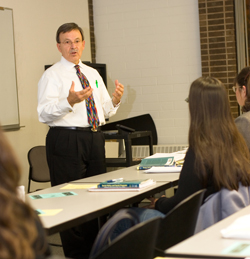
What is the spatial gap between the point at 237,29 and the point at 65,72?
3.12 m

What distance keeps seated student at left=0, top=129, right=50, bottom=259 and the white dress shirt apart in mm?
2637

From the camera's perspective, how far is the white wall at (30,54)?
522 centimetres

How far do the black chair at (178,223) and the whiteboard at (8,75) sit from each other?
3370 mm

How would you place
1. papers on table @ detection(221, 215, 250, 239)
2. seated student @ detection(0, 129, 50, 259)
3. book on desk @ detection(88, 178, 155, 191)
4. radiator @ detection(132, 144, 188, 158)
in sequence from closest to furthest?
1. seated student @ detection(0, 129, 50, 259)
2. papers on table @ detection(221, 215, 250, 239)
3. book on desk @ detection(88, 178, 155, 191)
4. radiator @ detection(132, 144, 188, 158)

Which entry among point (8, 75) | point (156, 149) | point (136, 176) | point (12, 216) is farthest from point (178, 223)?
point (156, 149)

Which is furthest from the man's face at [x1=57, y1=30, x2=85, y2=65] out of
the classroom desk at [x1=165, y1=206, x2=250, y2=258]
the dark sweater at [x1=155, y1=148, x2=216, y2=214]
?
the classroom desk at [x1=165, y1=206, x2=250, y2=258]

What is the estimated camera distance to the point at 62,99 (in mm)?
3773

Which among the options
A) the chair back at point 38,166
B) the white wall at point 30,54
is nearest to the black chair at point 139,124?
the white wall at point 30,54

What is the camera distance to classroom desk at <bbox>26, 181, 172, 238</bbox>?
1.93m

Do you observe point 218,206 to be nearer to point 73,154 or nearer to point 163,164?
point 163,164

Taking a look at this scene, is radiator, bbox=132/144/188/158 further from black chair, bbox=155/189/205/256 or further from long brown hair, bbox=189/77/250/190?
black chair, bbox=155/189/205/256

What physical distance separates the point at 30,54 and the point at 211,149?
12.0 feet

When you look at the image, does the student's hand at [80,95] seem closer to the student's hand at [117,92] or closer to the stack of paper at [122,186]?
the student's hand at [117,92]

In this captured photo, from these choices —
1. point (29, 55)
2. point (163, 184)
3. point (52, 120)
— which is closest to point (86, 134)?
point (52, 120)
